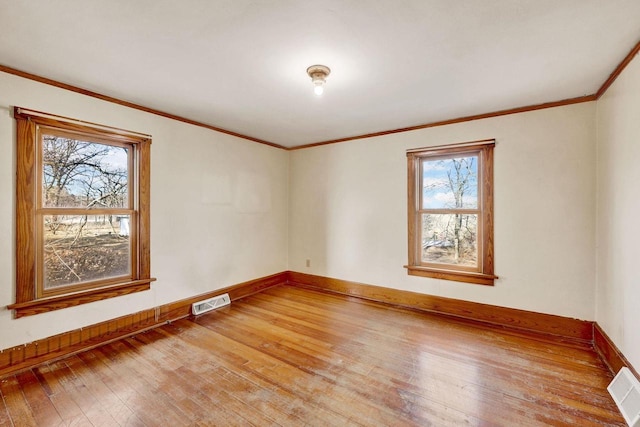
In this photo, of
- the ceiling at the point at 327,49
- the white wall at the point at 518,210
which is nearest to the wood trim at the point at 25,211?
the ceiling at the point at 327,49

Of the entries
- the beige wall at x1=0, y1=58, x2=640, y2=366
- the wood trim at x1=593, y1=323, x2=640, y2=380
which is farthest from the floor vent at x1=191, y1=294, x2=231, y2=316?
the wood trim at x1=593, y1=323, x2=640, y2=380

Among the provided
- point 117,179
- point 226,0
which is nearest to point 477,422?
point 226,0

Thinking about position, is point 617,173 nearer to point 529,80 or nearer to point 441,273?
point 529,80

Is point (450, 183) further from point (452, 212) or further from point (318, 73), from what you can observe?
point (318, 73)

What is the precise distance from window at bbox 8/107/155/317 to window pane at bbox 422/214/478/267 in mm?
3433

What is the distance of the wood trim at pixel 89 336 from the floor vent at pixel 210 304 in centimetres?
6

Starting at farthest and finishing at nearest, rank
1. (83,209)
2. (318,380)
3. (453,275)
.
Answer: (453,275), (83,209), (318,380)

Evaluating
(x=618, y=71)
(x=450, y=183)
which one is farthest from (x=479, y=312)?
(x=618, y=71)

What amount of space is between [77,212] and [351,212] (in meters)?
3.23

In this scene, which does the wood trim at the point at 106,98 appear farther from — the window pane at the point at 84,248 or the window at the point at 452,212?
the window at the point at 452,212

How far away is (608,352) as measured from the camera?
231cm

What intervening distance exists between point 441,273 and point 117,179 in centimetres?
388

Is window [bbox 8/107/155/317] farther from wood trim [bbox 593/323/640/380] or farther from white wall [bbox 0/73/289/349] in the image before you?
wood trim [bbox 593/323/640/380]

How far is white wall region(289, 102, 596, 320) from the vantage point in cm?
276
